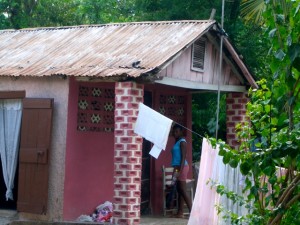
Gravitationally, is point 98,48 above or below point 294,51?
above

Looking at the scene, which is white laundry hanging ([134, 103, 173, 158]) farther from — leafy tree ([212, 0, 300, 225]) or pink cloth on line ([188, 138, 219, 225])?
leafy tree ([212, 0, 300, 225])

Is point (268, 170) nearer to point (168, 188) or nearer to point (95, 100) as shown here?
point (95, 100)

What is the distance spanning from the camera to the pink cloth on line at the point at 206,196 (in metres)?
8.81

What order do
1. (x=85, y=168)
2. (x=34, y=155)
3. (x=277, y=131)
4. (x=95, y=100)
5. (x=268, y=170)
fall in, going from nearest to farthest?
(x=268, y=170) < (x=277, y=131) < (x=34, y=155) < (x=85, y=168) < (x=95, y=100)

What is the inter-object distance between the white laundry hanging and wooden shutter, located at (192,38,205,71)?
2061 millimetres

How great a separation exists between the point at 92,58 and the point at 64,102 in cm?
80

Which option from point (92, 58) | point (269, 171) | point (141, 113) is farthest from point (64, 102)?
point (269, 171)

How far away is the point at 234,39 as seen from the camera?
1609 centimetres

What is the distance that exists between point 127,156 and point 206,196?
5.47ft

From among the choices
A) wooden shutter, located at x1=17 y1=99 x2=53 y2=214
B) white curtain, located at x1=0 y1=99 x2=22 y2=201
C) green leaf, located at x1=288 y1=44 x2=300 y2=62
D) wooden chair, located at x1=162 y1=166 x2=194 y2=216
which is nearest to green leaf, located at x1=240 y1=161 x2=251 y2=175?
green leaf, located at x1=288 y1=44 x2=300 y2=62

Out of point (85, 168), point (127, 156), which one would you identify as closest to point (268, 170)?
point (127, 156)

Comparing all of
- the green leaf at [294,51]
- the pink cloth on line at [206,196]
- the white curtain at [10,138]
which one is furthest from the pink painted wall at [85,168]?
the green leaf at [294,51]

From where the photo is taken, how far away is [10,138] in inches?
456

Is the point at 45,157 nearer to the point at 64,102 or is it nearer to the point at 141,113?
the point at 64,102
